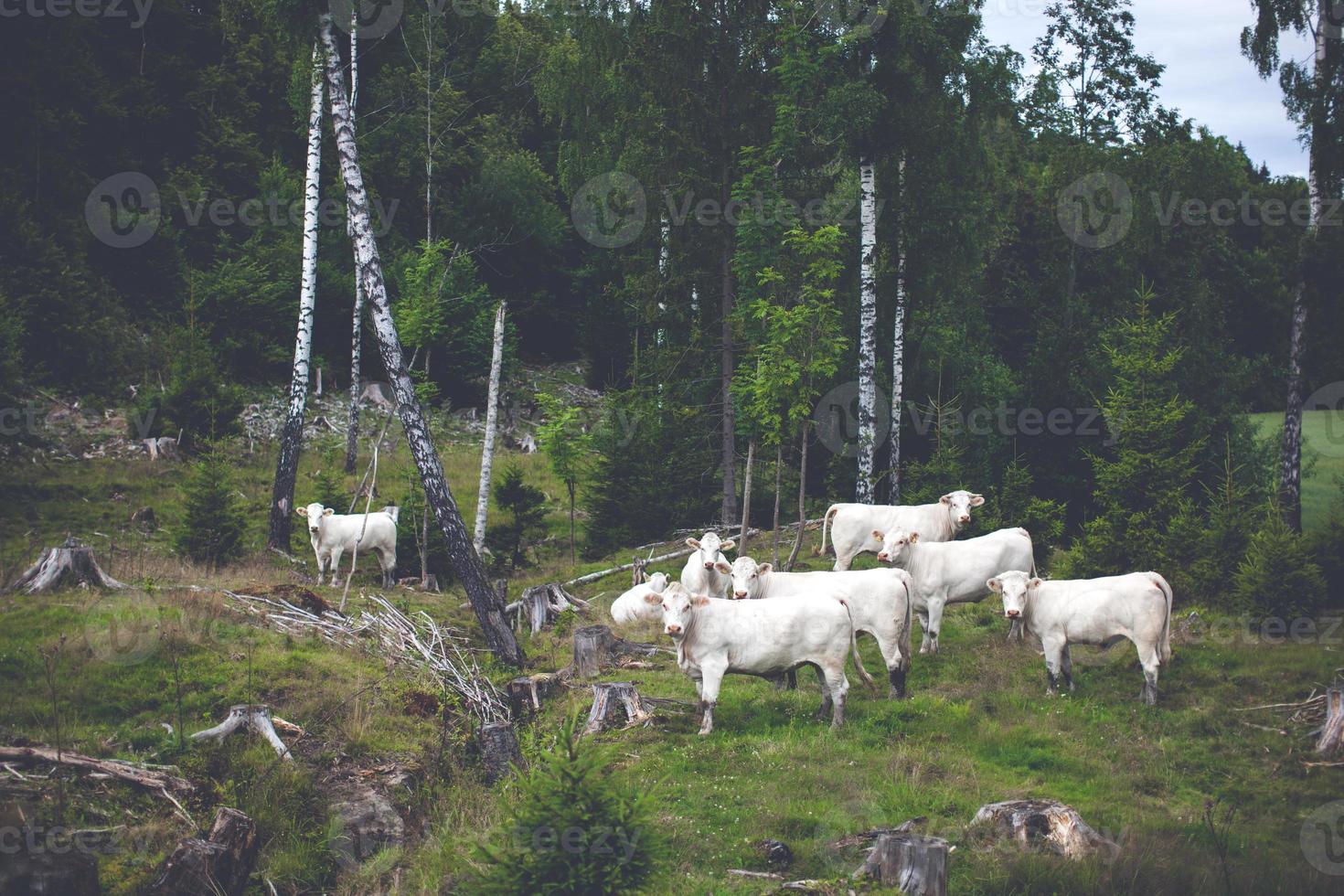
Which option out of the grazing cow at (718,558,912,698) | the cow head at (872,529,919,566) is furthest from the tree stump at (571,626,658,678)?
the cow head at (872,529,919,566)

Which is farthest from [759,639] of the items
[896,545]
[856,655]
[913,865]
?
[913,865]

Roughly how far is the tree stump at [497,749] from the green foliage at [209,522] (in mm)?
9479

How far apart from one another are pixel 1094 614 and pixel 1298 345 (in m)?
11.4

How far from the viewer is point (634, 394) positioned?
83.9ft

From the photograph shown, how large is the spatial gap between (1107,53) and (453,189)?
23.0m

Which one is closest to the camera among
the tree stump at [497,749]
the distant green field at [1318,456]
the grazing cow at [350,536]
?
the tree stump at [497,749]

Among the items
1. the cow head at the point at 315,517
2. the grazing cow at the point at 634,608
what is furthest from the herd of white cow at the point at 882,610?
the cow head at the point at 315,517

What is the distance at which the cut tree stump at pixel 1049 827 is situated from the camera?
7.91 m

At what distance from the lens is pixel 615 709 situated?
11578 millimetres

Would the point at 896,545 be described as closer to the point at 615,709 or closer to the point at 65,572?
the point at 615,709

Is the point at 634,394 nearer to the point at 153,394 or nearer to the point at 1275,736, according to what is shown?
the point at 153,394

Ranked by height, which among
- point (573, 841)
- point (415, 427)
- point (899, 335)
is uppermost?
point (899, 335)

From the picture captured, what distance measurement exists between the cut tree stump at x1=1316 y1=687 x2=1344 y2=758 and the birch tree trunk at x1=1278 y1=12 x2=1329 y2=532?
1023 cm

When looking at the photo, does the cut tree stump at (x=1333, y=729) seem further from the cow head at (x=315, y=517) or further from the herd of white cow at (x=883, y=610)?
the cow head at (x=315, y=517)
